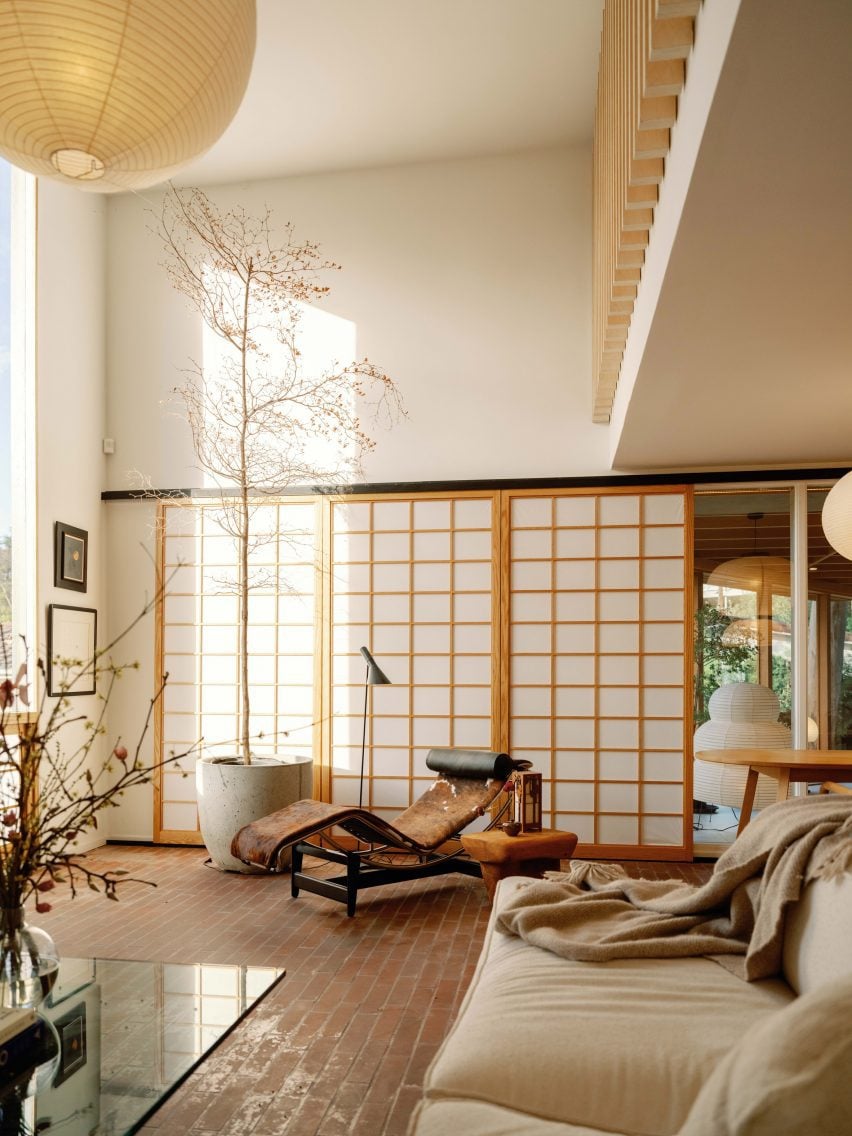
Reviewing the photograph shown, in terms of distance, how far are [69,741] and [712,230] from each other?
4678 mm

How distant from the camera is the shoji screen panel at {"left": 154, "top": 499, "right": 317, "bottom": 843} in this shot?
589cm

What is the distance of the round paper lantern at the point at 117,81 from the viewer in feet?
5.60

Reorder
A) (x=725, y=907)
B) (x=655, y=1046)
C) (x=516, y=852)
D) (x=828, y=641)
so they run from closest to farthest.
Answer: (x=655, y=1046) < (x=725, y=907) < (x=516, y=852) < (x=828, y=641)

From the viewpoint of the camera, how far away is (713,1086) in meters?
1.06

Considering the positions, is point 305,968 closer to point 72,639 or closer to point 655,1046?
point 655,1046

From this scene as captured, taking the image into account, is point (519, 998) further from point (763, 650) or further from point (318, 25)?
point (318, 25)

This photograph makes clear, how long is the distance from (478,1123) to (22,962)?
1.13m

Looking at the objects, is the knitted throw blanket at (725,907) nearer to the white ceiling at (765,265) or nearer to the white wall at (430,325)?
the white ceiling at (765,265)

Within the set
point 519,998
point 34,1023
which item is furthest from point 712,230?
point 34,1023

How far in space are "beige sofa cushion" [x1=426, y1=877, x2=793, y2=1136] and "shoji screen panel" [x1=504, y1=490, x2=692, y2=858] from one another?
333 cm

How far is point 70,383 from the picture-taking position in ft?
Answer: 18.9

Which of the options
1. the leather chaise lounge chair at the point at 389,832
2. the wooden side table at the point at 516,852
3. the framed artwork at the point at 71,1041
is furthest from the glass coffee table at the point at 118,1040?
the wooden side table at the point at 516,852

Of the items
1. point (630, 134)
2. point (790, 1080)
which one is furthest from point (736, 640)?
point (790, 1080)

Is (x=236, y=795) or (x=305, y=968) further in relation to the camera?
(x=236, y=795)
